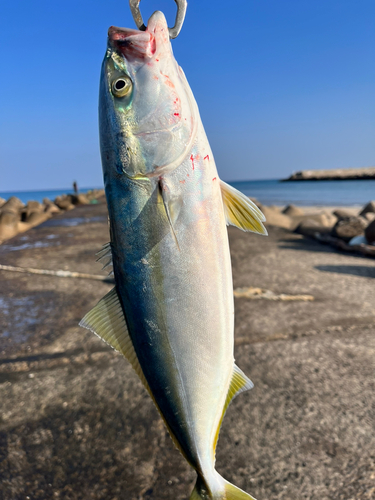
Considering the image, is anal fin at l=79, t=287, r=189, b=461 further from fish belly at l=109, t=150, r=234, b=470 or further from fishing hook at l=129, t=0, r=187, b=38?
fishing hook at l=129, t=0, r=187, b=38

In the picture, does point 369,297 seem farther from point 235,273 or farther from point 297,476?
point 297,476

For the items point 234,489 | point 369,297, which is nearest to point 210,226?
point 234,489

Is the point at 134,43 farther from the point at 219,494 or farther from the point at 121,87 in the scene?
the point at 219,494

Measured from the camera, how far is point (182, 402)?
4.42 ft

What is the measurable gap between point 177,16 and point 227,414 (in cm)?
243

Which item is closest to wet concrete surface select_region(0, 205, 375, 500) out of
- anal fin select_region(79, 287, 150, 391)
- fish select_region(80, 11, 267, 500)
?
fish select_region(80, 11, 267, 500)

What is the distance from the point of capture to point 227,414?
99.6 inches

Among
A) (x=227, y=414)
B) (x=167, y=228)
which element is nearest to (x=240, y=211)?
(x=167, y=228)

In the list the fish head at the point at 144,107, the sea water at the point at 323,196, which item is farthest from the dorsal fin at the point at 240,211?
the sea water at the point at 323,196

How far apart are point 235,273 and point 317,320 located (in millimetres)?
1940

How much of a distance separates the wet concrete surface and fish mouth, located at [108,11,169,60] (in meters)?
2.20

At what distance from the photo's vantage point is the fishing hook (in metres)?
1.30

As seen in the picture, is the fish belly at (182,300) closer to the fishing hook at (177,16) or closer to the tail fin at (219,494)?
the tail fin at (219,494)

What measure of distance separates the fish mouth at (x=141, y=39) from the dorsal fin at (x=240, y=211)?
0.56 meters
